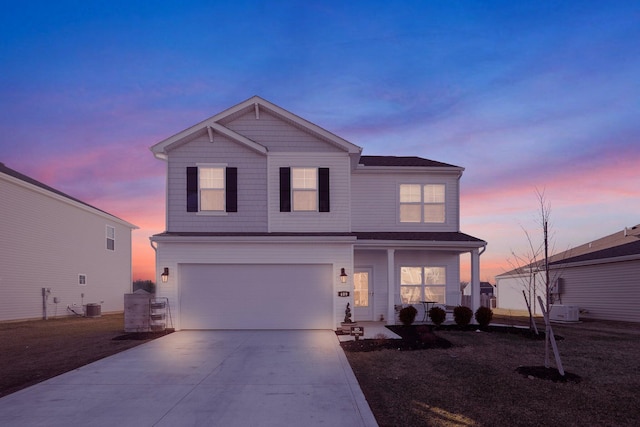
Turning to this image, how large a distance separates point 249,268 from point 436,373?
8.23m

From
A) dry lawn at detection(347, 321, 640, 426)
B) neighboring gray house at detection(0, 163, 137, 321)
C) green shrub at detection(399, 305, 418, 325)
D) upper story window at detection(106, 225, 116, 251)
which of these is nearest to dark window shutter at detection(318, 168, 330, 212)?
green shrub at detection(399, 305, 418, 325)

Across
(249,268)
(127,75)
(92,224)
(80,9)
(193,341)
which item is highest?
(80,9)

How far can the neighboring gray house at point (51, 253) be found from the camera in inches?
761

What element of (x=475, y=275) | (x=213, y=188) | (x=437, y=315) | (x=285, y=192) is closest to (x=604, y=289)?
(x=475, y=275)

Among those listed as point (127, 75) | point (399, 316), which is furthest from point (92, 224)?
point (399, 316)

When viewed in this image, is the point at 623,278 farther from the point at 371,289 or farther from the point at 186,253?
the point at 186,253

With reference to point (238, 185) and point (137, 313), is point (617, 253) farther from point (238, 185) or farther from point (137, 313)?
point (137, 313)

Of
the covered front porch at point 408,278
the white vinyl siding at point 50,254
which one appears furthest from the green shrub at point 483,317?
the white vinyl siding at point 50,254

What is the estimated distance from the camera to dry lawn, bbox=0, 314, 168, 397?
847cm

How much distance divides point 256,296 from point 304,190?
407 centimetres

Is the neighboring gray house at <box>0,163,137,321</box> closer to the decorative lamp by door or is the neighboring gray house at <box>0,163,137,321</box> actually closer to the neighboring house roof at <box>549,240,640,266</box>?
the decorative lamp by door

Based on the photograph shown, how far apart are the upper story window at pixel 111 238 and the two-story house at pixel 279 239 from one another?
15.4 m

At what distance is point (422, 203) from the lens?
1753 cm

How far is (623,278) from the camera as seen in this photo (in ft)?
63.3
